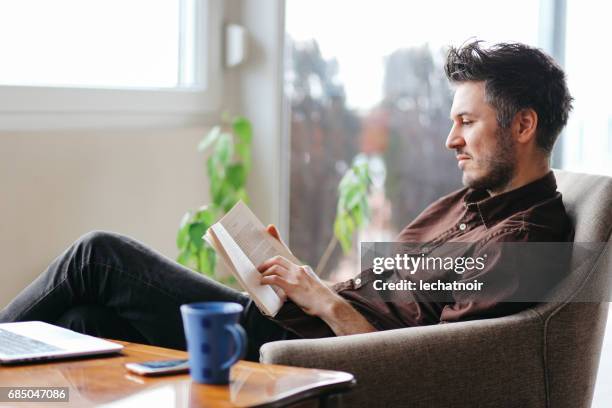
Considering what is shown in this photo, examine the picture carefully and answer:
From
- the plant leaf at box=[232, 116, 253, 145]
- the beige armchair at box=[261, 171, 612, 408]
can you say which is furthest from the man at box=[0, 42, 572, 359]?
the plant leaf at box=[232, 116, 253, 145]

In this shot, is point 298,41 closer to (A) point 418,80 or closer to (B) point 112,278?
(A) point 418,80

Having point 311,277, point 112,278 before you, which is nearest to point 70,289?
point 112,278

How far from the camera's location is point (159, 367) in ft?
4.33

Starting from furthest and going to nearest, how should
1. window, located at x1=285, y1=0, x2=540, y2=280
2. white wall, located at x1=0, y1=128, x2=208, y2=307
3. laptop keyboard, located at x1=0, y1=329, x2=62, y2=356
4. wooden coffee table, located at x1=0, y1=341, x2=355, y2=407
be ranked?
1. window, located at x1=285, y1=0, x2=540, y2=280
2. white wall, located at x1=0, y1=128, x2=208, y2=307
3. laptop keyboard, located at x1=0, y1=329, x2=62, y2=356
4. wooden coffee table, located at x1=0, y1=341, x2=355, y2=407

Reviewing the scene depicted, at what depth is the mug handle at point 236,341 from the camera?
119 cm

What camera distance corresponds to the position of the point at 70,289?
1926mm

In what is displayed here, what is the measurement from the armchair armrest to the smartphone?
19 cm

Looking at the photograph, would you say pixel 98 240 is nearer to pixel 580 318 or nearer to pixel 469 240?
pixel 469 240

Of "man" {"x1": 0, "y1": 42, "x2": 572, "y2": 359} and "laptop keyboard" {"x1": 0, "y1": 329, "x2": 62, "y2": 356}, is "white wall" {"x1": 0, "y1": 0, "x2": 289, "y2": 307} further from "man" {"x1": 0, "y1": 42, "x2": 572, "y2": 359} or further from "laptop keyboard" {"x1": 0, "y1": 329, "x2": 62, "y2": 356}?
"laptop keyboard" {"x1": 0, "y1": 329, "x2": 62, "y2": 356}

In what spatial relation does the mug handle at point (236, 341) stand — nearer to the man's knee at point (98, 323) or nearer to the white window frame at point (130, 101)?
the man's knee at point (98, 323)

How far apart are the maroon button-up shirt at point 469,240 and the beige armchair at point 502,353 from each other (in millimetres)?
52

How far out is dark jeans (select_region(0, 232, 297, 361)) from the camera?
6.30ft

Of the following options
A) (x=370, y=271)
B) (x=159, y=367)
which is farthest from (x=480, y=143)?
(x=159, y=367)

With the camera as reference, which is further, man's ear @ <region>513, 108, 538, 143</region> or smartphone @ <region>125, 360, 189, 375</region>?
man's ear @ <region>513, 108, 538, 143</region>
